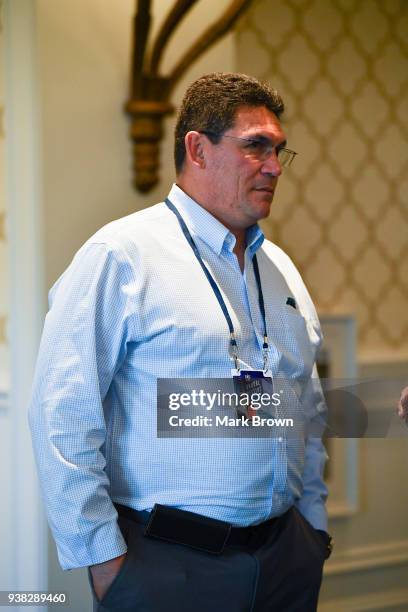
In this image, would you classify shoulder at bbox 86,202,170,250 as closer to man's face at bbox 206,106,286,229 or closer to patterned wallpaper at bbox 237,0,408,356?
man's face at bbox 206,106,286,229

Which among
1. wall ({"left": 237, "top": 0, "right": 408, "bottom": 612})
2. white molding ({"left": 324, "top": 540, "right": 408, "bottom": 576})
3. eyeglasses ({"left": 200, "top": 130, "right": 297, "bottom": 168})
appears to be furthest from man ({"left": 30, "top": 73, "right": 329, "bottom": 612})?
white molding ({"left": 324, "top": 540, "right": 408, "bottom": 576})

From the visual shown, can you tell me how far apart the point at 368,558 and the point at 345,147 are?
1.49 m

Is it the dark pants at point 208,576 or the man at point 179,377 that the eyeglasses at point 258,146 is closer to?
the man at point 179,377

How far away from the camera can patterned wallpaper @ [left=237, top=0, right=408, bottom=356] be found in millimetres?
3000

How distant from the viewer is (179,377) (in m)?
1.60

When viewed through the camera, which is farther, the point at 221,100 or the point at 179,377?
the point at 221,100

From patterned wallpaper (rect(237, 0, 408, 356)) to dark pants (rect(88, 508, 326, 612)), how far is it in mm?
1471

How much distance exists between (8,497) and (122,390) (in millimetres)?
900

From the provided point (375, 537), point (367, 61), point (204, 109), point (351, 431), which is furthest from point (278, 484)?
point (367, 61)

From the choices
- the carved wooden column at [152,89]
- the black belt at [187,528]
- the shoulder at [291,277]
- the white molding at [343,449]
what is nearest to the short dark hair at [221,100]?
the shoulder at [291,277]

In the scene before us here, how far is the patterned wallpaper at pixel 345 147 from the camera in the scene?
3000 millimetres

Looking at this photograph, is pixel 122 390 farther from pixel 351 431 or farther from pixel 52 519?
pixel 351 431

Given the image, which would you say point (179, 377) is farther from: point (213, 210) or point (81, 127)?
point (81, 127)

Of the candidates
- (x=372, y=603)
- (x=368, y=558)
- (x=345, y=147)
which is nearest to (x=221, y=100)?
(x=345, y=147)
